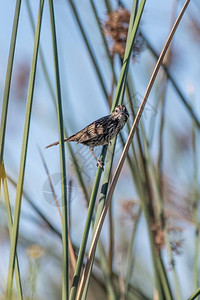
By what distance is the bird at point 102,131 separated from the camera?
8.13 ft

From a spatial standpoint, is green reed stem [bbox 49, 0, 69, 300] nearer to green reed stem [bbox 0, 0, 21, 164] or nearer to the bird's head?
green reed stem [bbox 0, 0, 21, 164]

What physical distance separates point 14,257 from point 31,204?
957 mm

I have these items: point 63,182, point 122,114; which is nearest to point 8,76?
point 63,182

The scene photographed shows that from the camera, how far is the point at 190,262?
12.4 feet

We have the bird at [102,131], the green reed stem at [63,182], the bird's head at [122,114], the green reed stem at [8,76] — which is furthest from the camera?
the bird at [102,131]

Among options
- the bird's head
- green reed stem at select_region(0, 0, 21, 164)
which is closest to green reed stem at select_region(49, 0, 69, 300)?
green reed stem at select_region(0, 0, 21, 164)

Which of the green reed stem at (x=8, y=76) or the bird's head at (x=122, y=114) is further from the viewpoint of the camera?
the bird's head at (x=122, y=114)

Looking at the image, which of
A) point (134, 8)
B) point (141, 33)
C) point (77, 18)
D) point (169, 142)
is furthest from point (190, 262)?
point (134, 8)

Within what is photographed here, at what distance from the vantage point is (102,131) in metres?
2.59

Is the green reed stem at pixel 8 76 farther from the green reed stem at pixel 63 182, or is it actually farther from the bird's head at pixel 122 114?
the bird's head at pixel 122 114

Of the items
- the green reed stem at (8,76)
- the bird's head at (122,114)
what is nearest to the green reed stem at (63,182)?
the green reed stem at (8,76)

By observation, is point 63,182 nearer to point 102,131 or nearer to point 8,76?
point 8,76

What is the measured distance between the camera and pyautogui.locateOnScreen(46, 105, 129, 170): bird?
2.48 m

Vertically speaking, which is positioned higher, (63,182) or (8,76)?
(8,76)
